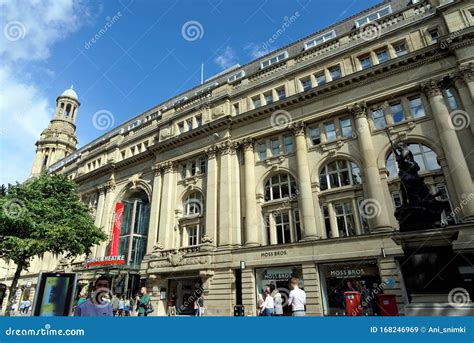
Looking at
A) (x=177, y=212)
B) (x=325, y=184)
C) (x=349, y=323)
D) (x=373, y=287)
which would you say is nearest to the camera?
(x=349, y=323)

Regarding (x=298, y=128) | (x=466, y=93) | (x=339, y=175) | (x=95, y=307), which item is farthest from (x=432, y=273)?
(x=298, y=128)

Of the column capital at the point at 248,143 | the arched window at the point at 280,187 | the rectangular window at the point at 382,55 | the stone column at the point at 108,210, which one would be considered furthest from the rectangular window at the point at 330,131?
the stone column at the point at 108,210

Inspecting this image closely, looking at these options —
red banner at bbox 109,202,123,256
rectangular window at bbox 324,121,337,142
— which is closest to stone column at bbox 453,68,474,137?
rectangular window at bbox 324,121,337,142

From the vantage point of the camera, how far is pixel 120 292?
1192 inches

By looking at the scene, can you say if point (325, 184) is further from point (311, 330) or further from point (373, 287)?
point (311, 330)

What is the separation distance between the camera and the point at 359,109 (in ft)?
74.9

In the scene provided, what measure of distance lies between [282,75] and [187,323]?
26.2 metres

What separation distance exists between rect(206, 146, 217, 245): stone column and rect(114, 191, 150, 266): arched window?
11.0 metres

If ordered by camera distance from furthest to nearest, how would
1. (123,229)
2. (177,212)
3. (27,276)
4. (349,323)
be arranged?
(27,276) < (123,229) < (177,212) < (349,323)

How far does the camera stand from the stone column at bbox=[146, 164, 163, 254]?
2967 cm

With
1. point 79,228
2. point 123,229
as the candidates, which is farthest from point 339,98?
point 123,229

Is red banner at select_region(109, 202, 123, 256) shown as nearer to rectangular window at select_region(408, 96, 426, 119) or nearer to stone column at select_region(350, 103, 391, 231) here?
stone column at select_region(350, 103, 391, 231)

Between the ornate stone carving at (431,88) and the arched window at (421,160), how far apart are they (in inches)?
148

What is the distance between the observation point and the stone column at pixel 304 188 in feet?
70.8
